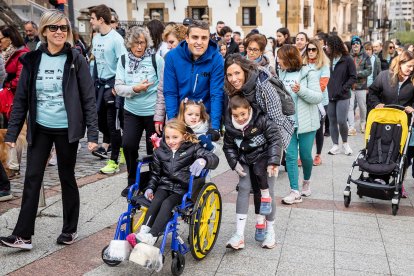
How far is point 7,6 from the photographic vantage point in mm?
16531

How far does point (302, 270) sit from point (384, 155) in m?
2.42

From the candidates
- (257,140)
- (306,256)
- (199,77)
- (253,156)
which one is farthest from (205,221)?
(199,77)

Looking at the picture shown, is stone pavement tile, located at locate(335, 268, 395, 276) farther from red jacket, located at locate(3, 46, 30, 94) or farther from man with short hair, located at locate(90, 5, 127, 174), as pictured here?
red jacket, located at locate(3, 46, 30, 94)

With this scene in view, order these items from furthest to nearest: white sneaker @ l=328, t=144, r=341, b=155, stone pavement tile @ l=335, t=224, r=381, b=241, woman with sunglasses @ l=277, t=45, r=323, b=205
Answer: white sneaker @ l=328, t=144, r=341, b=155 < woman with sunglasses @ l=277, t=45, r=323, b=205 < stone pavement tile @ l=335, t=224, r=381, b=241

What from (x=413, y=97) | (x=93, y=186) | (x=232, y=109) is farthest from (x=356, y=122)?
(x=232, y=109)

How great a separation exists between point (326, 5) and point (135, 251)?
128 ft

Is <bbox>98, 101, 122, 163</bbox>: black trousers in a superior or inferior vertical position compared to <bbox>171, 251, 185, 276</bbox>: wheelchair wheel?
superior

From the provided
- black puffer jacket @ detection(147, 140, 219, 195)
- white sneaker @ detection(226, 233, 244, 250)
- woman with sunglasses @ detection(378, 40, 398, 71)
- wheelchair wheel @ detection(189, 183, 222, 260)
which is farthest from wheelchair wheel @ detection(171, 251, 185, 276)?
woman with sunglasses @ detection(378, 40, 398, 71)

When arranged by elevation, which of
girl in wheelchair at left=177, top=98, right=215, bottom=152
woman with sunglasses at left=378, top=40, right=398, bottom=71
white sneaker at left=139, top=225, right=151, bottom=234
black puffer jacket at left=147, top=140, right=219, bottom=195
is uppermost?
woman with sunglasses at left=378, top=40, right=398, bottom=71

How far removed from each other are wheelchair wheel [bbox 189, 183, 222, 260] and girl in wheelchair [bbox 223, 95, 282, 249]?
0.21 m

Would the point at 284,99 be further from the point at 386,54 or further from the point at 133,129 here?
the point at 386,54

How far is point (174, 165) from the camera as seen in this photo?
14.5 ft

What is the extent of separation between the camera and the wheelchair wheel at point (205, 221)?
4.21 m

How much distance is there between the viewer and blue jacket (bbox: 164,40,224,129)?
4.89 metres
